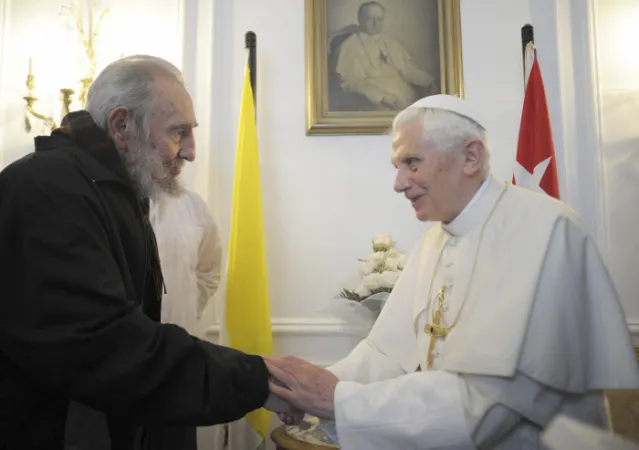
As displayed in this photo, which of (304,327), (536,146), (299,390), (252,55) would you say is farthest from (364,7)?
(299,390)

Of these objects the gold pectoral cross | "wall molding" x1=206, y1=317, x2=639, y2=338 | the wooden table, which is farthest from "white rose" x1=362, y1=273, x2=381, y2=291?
the gold pectoral cross

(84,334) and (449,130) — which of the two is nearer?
(84,334)

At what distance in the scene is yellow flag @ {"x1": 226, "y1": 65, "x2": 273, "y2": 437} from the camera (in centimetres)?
354

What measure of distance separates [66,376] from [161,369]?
217 millimetres

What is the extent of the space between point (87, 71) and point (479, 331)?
126 inches

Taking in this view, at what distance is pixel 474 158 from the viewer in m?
2.22

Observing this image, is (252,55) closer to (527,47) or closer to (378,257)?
(378,257)

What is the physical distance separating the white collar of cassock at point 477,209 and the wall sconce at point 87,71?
2.63 meters

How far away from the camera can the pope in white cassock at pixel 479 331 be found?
1.70 metres

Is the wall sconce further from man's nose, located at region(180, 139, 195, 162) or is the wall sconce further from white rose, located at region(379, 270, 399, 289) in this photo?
white rose, located at region(379, 270, 399, 289)

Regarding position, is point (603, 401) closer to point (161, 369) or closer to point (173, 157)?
point (161, 369)

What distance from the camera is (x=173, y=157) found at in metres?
2.01

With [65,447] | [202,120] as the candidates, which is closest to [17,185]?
[65,447]

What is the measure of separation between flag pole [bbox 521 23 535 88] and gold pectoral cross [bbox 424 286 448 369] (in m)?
2.24
